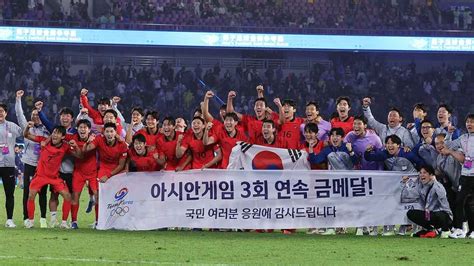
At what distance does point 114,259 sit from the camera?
33.4ft

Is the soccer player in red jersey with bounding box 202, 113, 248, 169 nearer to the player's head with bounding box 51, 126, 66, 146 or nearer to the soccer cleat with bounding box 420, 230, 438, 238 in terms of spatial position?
the player's head with bounding box 51, 126, 66, 146

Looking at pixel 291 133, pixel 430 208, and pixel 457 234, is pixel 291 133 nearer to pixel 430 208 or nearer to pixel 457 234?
pixel 430 208

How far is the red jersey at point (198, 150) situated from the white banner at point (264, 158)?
384mm

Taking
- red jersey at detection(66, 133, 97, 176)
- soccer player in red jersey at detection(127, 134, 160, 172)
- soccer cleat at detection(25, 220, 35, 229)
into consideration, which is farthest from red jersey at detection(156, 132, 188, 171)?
soccer cleat at detection(25, 220, 35, 229)

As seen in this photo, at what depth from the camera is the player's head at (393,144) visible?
13477 mm

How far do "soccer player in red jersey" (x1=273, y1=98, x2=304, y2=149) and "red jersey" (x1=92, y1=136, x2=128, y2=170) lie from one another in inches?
84.8

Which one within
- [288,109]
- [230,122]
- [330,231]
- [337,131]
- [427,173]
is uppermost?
[288,109]

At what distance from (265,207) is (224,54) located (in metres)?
24.7

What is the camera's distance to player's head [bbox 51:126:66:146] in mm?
14109

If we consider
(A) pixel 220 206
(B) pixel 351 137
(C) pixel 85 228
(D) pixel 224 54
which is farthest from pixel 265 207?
(D) pixel 224 54

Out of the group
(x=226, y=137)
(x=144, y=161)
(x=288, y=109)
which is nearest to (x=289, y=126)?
(x=288, y=109)

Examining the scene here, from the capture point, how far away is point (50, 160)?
1418 centimetres

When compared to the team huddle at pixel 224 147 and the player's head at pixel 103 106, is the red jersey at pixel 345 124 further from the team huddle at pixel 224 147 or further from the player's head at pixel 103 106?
the player's head at pixel 103 106

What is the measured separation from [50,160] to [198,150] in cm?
200
